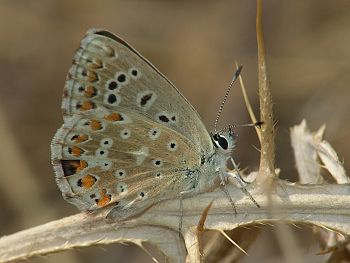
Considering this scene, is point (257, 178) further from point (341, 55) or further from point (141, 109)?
point (341, 55)

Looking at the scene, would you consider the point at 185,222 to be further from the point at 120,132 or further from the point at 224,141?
the point at 224,141

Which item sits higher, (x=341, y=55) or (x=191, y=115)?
(x=341, y=55)

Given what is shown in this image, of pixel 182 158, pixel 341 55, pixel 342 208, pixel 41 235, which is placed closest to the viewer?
pixel 342 208

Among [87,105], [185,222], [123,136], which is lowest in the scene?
[185,222]

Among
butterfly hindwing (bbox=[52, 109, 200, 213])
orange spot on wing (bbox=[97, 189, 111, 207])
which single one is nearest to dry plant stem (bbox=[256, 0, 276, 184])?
butterfly hindwing (bbox=[52, 109, 200, 213])

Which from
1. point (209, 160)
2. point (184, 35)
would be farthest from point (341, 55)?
point (209, 160)

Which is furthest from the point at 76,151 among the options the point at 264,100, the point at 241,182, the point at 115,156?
the point at 264,100

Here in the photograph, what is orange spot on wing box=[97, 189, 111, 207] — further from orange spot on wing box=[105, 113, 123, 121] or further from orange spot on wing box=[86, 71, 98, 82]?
orange spot on wing box=[86, 71, 98, 82]
